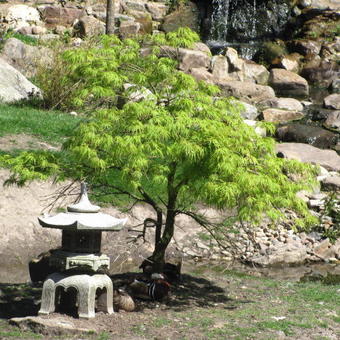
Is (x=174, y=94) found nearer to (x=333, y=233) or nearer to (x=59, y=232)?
(x=59, y=232)

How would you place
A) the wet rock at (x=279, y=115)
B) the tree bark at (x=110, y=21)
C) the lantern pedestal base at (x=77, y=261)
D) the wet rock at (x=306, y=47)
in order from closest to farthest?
the lantern pedestal base at (x=77, y=261) < the tree bark at (x=110, y=21) < the wet rock at (x=279, y=115) < the wet rock at (x=306, y=47)

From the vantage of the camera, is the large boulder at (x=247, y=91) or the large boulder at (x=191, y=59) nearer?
the large boulder at (x=247, y=91)

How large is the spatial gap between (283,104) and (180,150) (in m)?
16.6

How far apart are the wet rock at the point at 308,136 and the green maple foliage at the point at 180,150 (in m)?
11.6

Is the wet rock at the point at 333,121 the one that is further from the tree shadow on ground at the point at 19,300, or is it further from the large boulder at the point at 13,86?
the tree shadow on ground at the point at 19,300

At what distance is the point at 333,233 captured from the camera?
622 inches

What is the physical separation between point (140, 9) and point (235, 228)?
20.6 metres

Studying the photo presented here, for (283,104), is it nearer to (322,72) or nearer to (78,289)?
(322,72)

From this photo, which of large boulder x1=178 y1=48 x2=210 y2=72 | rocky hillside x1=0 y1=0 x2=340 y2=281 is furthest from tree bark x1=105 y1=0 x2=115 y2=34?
large boulder x1=178 y1=48 x2=210 y2=72

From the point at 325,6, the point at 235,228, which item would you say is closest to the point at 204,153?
the point at 235,228

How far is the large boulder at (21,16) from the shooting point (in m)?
30.3

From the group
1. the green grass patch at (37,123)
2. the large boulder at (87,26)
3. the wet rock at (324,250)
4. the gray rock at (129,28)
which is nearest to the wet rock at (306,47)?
the gray rock at (129,28)

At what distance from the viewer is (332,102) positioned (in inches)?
983

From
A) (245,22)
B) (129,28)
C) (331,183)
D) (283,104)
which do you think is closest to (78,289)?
(331,183)
